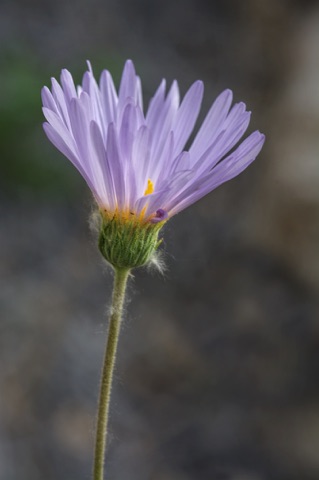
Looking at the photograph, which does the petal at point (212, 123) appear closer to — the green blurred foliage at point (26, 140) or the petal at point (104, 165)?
the petal at point (104, 165)

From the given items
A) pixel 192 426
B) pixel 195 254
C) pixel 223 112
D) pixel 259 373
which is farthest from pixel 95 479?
pixel 195 254

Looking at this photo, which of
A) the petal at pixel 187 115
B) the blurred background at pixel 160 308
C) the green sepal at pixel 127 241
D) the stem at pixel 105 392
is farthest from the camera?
the blurred background at pixel 160 308

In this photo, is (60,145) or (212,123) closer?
(60,145)

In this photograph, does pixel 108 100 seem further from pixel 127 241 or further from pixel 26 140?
pixel 26 140

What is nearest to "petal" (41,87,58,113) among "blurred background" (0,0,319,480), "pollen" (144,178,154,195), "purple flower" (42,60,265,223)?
"purple flower" (42,60,265,223)

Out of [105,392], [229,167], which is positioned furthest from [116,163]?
[105,392]

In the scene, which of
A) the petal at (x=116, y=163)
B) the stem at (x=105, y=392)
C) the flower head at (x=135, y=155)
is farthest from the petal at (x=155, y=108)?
the stem at (x=105, y=392)
